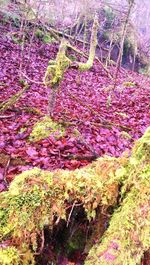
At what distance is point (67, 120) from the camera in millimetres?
5777

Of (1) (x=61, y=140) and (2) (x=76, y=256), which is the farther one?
(1) (x=61, y=140)

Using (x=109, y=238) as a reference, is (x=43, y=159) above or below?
below

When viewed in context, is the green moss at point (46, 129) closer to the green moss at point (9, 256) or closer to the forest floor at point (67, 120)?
the forest floor at point (67, 120)

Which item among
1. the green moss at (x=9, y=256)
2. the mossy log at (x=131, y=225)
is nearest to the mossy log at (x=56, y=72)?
the mossy log at (x=131, y=225)

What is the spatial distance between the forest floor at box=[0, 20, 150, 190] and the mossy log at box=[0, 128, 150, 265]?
1350 mm

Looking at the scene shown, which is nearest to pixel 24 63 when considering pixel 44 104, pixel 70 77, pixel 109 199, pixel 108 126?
pixel 70 77

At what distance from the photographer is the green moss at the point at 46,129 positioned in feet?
15.8

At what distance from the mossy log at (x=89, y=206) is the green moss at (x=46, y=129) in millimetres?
2664

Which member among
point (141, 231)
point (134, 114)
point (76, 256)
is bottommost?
point (134, 114)

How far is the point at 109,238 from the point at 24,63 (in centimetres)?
1085

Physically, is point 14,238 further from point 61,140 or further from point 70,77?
point 70,77

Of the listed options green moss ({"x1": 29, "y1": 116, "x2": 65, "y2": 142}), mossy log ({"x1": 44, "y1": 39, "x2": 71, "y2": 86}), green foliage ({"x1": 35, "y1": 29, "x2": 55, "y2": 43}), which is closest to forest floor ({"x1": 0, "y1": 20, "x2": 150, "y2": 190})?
green moss ({"x1": 29, "y1": 116, "x2": 65, "y2": 142})

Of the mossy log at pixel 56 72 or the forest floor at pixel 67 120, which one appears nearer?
the forest floor at pixel 67 120

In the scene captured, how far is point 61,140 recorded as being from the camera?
4.68 metres
